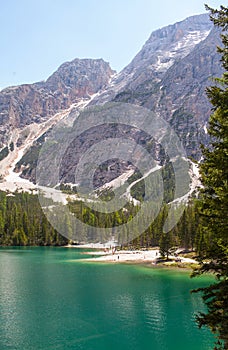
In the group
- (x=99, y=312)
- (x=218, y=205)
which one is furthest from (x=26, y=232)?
(x=218, y=205)

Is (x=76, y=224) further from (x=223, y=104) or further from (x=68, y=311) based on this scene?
(x=223, y=104)

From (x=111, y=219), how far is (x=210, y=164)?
161808mm

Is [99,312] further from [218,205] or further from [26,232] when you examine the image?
[26,232]

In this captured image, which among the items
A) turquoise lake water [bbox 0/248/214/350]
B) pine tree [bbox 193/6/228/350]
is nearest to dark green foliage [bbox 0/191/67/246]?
turquoise lake water [bbox 0/248/214/350]

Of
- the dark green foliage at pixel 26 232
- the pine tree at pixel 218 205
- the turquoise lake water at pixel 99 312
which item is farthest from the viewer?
the dark green foliage at pixel 26 232

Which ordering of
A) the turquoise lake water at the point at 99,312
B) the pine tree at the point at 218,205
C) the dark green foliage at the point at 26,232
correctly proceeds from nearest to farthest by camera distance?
the pine tree at the point at 218,205
the turquoise lake water at the point at 99,312
the dark green foliage at the point at 26,232

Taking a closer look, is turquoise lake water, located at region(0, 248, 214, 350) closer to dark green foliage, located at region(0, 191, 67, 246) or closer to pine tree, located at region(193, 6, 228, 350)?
pine tree, located at region(193, 6, 228, 350)

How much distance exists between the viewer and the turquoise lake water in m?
30.6

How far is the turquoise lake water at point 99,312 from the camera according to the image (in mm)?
30594

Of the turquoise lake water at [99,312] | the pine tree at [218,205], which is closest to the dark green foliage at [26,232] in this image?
the turquoise lake water at [99,312]

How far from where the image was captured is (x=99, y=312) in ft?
130

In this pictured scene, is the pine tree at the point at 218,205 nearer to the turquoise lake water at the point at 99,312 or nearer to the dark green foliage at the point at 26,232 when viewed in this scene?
the turquoise lake water at the point at 99,312

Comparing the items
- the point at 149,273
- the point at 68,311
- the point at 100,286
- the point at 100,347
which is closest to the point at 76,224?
the point at 149,273

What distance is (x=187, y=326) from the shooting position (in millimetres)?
34625
